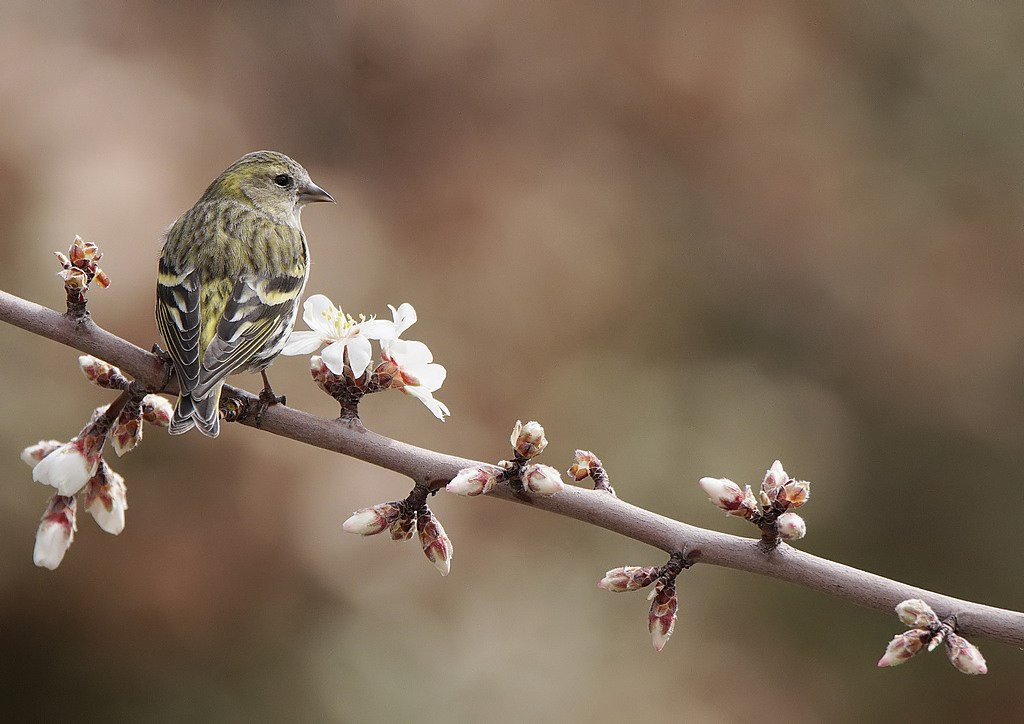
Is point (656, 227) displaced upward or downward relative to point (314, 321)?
upward

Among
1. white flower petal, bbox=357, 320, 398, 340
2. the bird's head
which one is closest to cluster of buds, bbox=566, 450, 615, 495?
white flower petal, bbox=357, 320, 398, 340

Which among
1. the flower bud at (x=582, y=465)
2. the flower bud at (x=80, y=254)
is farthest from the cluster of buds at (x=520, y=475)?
the flower bud at (x=80, y=254)

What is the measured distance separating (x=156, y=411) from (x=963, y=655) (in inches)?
70.0

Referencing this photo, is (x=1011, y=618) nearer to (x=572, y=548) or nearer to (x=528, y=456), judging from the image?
(x=528, y=456)

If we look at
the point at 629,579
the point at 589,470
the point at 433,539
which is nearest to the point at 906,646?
the point at 629,579

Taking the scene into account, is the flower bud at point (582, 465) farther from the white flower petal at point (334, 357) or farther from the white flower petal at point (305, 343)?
the white flower petal at point (305, 343)

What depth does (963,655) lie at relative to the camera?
1.89 metres

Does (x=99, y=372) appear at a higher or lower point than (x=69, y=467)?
higher

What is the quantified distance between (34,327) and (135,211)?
3233 mm

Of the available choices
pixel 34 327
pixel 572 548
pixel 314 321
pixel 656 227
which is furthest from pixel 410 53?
pixel 34 327

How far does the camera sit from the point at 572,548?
16.9 ft

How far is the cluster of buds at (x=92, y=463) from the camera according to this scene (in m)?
2.34

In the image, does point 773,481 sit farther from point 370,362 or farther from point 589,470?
point 370,362

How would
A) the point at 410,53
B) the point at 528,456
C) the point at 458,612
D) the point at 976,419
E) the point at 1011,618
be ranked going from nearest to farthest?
the point at 1011,618, the point at 528,456, the point at 458,612, the point at 976,419, the point at 410,53
